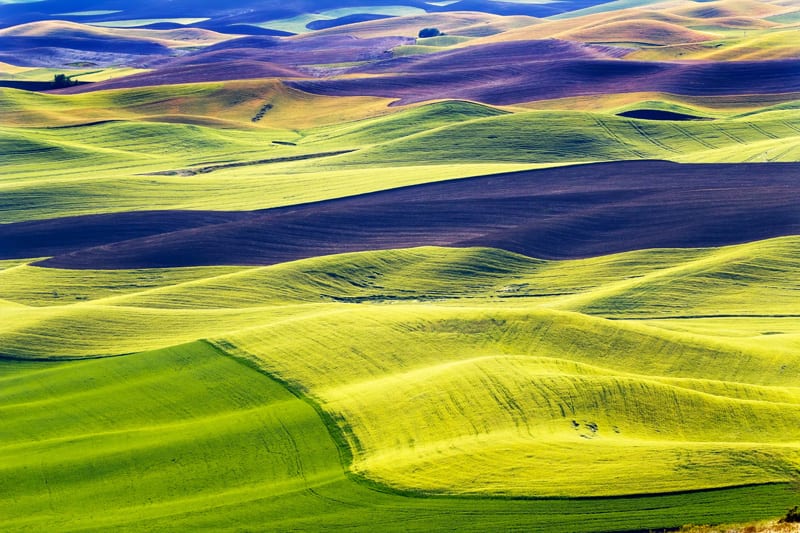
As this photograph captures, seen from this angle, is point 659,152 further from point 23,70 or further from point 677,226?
point 23,70

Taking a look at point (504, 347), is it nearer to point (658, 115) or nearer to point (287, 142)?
point (287, 142)

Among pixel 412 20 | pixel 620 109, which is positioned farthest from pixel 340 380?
pixel 412 20

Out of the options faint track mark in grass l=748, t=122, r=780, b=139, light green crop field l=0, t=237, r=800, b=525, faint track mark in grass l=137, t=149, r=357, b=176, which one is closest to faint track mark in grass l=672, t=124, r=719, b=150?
faint track mark in grass l=748, t=122, r=780, b=139

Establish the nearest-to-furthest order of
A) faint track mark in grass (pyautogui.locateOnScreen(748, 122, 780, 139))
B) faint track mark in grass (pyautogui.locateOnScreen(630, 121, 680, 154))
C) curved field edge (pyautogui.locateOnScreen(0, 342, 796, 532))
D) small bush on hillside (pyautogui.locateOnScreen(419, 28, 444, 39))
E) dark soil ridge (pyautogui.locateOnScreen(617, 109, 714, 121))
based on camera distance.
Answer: curved field edge (pyautogui.locateOnScreen(0, 342, 796, 532)) → faint track mark in grass (pyautogui.locateOnScreen(630, 121, 680, 154)) → faint track mark in grass (pyautogui.locateOnScreen(748, 122, 780, 139)) → dark soil ridge (pyautogui.locateOnScreen(617, 109, 714, 121)) → small bush on hillside (pyautogui.locateOnScreen(419, 28, 444, 39))

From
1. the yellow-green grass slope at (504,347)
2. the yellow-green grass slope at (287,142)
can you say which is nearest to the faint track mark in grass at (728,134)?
the yellow-green grass slope at (287,142)

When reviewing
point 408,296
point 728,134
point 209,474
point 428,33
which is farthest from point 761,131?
point 428,33

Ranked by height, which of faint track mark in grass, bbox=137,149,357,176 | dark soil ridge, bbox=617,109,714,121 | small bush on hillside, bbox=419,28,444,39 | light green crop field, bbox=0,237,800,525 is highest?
small bush on hillside, bbox=419,28,444,39

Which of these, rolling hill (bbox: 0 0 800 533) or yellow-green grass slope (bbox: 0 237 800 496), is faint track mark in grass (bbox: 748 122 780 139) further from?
yellow-green grass slope (bbox: 0 237 800 496)
